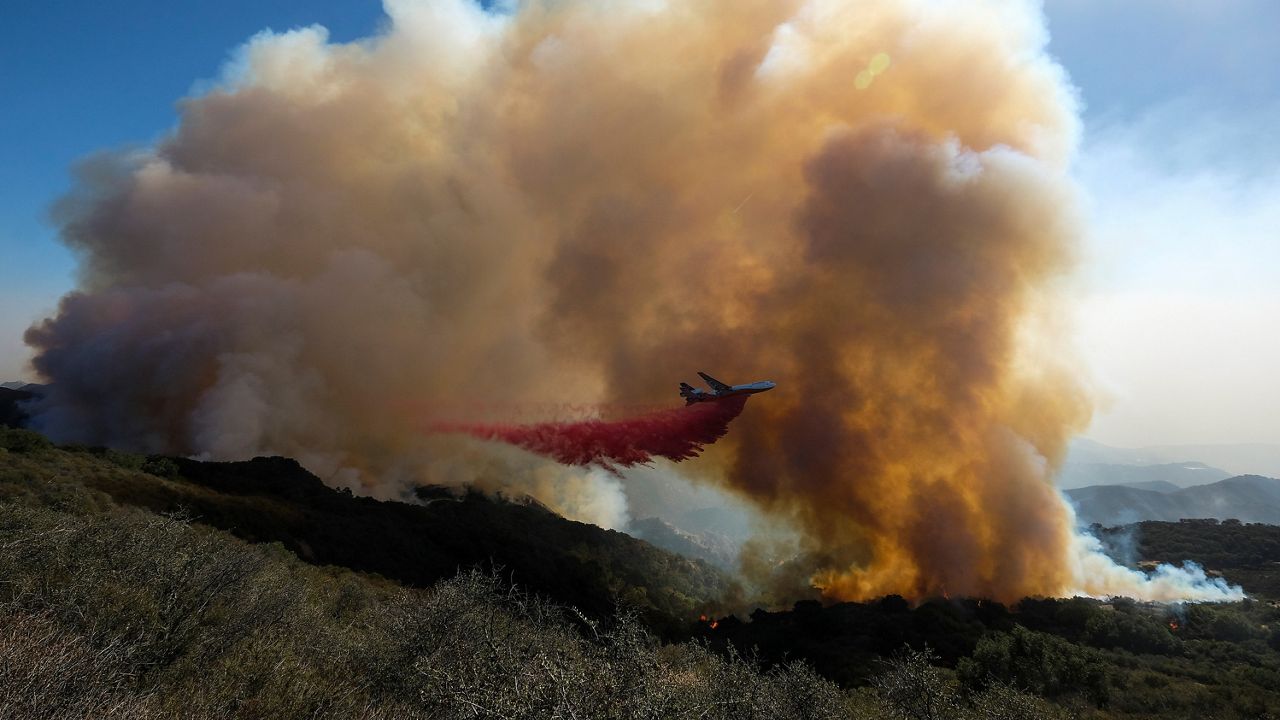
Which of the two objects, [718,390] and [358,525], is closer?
[718,390]

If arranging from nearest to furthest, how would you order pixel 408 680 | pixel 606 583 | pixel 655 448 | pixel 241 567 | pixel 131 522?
pixel 408 680
pixel 241 567
pixel 131 522
pixel 655 448
pixel 606 583

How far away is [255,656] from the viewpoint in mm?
23297

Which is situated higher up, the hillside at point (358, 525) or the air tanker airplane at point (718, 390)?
the air tanker airplane at point (718, 390)

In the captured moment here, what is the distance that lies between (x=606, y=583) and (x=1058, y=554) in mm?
83026

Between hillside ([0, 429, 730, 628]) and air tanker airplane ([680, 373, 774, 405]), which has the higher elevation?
air tanker airplane ([680, 373, 774, 405])

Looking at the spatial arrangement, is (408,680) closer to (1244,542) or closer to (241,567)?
(241,567)

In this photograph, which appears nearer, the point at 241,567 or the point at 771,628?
the point at 241,567

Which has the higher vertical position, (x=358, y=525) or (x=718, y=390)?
(x=718, y=390)

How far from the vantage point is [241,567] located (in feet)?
100

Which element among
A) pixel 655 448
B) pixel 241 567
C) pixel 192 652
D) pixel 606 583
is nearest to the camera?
pixel 192 652

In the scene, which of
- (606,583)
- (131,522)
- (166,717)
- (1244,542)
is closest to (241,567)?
(131,522)

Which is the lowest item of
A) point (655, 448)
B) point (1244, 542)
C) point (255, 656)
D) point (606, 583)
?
point (606, 583)

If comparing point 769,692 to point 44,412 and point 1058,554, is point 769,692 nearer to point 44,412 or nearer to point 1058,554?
point 1058,554

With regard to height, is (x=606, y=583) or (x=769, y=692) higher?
(x=769, y=692)
